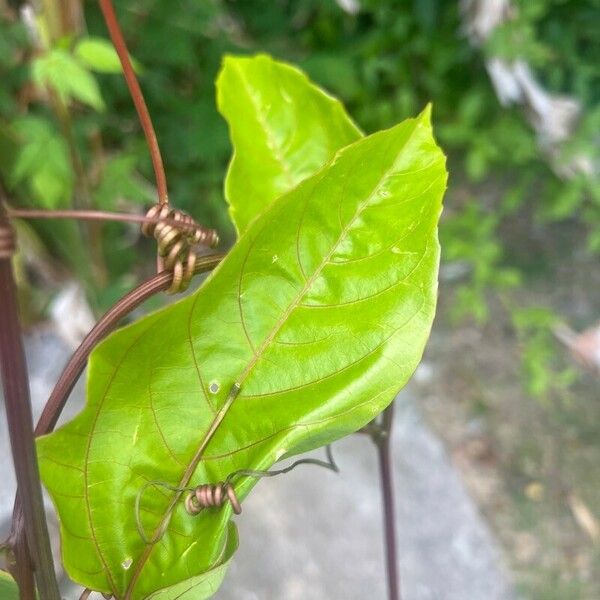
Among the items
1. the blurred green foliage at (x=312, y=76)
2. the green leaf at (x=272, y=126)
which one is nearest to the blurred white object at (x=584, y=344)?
the blurred green foliage at (x=312, y=76)

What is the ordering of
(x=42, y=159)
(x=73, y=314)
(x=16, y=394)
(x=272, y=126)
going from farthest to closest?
(x=73, y=314) → (x=42, y=159) → (x=272, y=126) → (x=16, y=394)

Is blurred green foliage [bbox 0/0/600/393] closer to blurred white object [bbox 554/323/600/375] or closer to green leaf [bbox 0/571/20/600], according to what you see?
blurred white object [bbox 554/323/600/375]

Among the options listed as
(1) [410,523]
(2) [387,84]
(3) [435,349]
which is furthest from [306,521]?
(2) [387,84]

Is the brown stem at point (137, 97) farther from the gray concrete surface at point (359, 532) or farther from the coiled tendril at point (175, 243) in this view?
the gray concrete surface at point (359, 532)

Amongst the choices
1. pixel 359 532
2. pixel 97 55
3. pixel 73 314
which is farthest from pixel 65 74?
pixel 359 532

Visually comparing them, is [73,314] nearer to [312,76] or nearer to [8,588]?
[312,76]

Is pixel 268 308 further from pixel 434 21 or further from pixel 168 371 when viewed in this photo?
pixel 434 21

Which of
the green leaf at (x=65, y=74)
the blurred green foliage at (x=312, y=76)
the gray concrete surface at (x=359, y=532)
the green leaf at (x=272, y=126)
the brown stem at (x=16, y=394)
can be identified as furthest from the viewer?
the blurred green foliage at (x=312, y=76)
